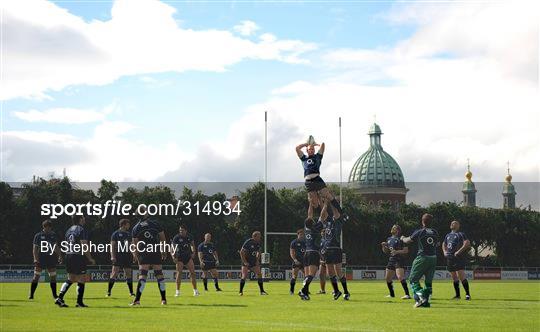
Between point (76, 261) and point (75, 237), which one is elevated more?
point (75, 237)

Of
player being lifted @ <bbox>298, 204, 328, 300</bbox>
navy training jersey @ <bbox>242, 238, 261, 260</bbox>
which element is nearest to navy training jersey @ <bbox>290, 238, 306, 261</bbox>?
navy training jersey @ <bbox>242, 238, 261, 260</bbox>

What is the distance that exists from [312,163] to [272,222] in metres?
54.7

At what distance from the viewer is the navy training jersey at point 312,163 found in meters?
23.1

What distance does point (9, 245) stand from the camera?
66188 mm

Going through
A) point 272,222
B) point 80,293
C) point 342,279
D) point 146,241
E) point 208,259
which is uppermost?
point 272,222

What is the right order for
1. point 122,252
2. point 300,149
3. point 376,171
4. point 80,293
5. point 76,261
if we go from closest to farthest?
point 80,293 < point 76,261 < point 300,149 < point 122,252 < point 376,171

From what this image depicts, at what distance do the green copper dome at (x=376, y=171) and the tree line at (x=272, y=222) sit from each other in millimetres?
50180

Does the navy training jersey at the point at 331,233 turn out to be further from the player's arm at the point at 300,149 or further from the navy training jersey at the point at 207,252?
the navy training jersey at the point at 207,252

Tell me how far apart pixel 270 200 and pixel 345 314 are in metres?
60.2

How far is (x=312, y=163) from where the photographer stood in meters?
23.1

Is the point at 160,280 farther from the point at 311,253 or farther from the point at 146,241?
the point at 311,253

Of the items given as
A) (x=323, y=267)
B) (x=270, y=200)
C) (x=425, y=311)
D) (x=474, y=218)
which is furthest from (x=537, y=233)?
(x=425, y=311)

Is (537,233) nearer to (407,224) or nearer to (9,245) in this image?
(407,224)

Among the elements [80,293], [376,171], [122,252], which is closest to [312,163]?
[80,293]
